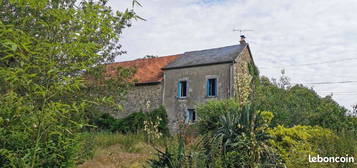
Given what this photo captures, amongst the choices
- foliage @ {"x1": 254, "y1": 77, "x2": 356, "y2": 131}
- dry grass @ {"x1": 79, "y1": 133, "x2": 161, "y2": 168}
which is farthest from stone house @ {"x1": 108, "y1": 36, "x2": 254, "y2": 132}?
dry grass @ {"x1": 79, "y1": 133, "x2": 161, "y2": 168}

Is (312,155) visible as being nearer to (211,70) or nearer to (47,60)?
(47,60)

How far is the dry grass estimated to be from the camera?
6898mm

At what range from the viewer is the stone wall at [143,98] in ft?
56.6

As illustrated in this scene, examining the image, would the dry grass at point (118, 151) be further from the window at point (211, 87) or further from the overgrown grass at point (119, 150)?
the window at point (211, 87)

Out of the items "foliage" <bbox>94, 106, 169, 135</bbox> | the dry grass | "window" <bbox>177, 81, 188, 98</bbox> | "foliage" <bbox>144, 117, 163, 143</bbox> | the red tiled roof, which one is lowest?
the dry grass

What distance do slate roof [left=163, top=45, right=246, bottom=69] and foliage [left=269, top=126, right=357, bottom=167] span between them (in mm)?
9358

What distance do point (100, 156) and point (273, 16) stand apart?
7.22 m

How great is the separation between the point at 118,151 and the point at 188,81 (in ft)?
26.8

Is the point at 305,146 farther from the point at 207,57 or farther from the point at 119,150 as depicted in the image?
the point at 207,57

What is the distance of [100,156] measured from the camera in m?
7.91

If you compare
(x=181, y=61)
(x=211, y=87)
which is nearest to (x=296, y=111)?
(x=211, y=87)

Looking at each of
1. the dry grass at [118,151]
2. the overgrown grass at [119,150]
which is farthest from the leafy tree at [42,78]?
the dry grass at [118,151]

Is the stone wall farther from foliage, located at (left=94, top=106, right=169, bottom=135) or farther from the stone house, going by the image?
foliage, located at (left=94, top=106, right=169, bottom=135)

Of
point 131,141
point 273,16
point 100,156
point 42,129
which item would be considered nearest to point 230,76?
point 273,16
